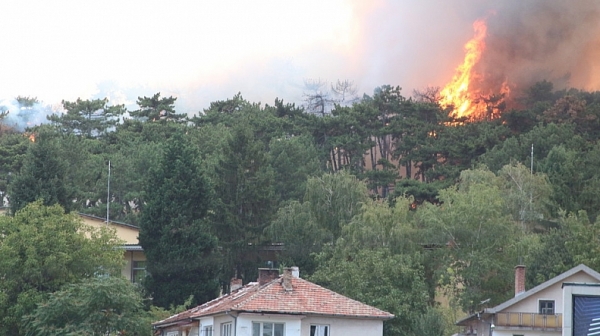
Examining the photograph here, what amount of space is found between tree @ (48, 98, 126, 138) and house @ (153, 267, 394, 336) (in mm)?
81636

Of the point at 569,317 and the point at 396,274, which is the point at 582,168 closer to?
the point at 396,274

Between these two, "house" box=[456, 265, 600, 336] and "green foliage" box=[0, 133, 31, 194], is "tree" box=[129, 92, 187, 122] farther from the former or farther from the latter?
"house" box=[456, 265, 600, 336]

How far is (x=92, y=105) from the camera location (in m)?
148

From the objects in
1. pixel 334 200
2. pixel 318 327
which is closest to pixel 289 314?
pixel 318 327

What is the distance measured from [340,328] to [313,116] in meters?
70.3

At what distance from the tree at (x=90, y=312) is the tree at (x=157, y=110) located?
236ft

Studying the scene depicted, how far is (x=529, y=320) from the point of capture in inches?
2739

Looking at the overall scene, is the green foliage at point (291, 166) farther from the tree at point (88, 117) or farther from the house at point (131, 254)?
the tree at point (88, 117)

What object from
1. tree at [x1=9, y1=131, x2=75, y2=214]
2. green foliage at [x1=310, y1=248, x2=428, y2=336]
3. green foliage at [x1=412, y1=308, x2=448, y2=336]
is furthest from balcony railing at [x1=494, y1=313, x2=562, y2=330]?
tree at [x1=9, y1=131, x2=75, y2=214]

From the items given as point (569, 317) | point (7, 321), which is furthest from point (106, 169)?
point (569, 317)

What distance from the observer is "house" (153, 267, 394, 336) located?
205 ft

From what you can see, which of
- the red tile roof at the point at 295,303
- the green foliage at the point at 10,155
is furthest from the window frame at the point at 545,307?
the green foliage at the point at 10,155

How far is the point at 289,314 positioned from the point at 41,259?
2061cm

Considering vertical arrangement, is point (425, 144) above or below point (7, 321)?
above
